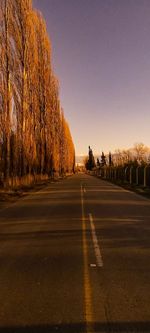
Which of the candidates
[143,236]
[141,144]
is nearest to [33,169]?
[143,236]

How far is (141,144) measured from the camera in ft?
498

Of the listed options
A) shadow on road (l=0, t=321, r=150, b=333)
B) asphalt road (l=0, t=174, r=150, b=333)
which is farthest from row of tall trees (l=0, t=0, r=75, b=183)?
shadow on road (l=0, t=321, r=150, b=333)

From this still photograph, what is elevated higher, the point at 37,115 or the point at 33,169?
the point at 37,115

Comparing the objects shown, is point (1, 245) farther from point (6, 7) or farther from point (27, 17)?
point (27, 17)

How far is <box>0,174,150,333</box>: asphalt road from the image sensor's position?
420 cm

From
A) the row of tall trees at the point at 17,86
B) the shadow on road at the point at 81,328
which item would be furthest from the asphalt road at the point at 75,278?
the row of tall trees at the point at 17,86

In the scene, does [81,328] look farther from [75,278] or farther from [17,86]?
[17,86]

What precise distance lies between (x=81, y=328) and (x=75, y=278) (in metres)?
1.83

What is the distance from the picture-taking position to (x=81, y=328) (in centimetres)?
401

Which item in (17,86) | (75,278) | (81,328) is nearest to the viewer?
(81,328)

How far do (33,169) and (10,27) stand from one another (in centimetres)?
1500

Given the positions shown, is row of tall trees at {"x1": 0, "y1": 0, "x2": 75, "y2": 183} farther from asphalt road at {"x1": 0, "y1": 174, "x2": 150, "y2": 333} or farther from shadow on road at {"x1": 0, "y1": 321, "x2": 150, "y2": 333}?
shadow on road at {"x1": 0, "y1": 321, "x2": 150, "y2": 333}

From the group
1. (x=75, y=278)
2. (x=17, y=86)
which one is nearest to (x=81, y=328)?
(x=75, y=278)

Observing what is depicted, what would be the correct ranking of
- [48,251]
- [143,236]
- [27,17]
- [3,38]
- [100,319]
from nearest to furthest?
[100,319] < [48,251] < [143,236] < [3,38] < [27,17]
